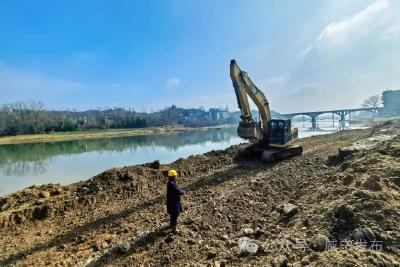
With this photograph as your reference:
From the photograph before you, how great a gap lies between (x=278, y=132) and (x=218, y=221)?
854cm

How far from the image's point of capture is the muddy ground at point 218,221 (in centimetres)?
497

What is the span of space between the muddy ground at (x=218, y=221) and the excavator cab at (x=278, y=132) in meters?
2.84

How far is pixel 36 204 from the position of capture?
948cm

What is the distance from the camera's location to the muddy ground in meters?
4.97

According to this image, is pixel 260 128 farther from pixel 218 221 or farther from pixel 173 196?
pixel 173 196

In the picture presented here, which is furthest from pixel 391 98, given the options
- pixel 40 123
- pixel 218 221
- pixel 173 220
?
pixel 173 220

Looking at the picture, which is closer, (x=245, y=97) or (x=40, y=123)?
(x=245, y=97)

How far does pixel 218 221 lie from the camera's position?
7172 millimetres

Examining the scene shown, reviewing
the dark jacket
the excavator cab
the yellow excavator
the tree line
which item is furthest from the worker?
the tree line

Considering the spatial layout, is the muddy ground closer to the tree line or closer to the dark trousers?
the dark trousers

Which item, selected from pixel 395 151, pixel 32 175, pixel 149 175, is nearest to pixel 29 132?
pixel 32 175

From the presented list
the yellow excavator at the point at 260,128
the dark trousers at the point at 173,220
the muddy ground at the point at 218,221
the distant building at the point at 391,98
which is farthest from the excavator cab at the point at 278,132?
the distant building at the point at 391,98

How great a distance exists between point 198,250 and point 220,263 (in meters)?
0.84

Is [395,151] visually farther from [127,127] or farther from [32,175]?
[127,127]
